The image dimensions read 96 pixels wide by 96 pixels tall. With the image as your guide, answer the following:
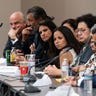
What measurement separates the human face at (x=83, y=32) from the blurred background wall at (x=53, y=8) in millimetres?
2200

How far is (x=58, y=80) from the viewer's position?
2.85 metres

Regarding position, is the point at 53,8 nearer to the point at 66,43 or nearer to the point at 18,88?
the point at 66,43

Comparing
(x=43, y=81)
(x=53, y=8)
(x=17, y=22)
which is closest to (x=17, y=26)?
(x=17, y=22)

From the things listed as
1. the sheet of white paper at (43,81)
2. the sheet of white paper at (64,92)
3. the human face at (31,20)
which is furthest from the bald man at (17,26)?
the sheet of white paper at (64,92)

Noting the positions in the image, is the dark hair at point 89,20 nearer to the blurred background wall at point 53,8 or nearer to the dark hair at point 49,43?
the dark hair at point 49,43

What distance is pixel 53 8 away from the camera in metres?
6.06

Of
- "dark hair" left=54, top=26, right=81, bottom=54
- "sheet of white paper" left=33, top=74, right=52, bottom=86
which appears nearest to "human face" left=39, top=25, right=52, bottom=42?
"dark hair" left=54, top=26, right=81, bottom=54

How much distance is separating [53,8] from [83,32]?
8.93 ft

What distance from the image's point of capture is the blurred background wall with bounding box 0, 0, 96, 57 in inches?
226

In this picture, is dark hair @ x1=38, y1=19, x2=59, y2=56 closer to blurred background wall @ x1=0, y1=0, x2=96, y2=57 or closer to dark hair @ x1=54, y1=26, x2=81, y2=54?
dark hair @ x1=54, y1=26, x2=81, y2=54

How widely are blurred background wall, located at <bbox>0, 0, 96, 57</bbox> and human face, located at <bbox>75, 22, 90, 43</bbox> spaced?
220cm

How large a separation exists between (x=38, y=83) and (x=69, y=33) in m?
0.93

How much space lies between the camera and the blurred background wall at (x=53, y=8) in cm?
573

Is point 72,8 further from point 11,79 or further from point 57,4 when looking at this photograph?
point 11,79
